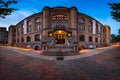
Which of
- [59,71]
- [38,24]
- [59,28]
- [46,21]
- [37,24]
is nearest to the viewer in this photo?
[59,71]

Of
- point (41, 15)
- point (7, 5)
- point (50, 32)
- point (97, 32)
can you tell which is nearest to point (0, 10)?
point (7, 5)

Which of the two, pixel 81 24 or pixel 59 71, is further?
pixel 81 24

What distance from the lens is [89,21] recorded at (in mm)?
42219

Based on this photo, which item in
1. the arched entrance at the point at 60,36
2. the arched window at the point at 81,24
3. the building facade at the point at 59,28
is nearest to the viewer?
the building facade at the point at 59,28

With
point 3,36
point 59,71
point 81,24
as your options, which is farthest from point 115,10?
point 3,36

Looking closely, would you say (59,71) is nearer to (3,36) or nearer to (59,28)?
(59,28)

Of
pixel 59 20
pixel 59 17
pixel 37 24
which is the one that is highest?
pixel 59 17

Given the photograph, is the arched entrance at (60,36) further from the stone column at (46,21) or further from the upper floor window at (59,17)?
the upper floor window at (59,17)

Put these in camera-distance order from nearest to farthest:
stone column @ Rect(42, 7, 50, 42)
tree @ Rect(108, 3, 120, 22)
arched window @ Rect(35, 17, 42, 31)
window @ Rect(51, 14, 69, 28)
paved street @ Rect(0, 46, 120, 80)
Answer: paved street @ Rect(0, 46, 120, 80) < tree @ Rect(108, 3, 120, 22) < stone column @ Rect(42, 7, 50, 42) < window @ Rect(51, 14, 69, 28) < arched window @ Rect(35, 17, 42, 31)

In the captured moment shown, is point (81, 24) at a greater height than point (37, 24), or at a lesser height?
lesser

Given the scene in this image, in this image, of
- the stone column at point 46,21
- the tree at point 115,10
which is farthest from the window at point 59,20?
the tree at point 115,10

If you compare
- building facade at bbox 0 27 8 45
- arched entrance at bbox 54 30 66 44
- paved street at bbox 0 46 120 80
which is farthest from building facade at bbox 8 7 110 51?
building facade at bbox 0 27 8 45

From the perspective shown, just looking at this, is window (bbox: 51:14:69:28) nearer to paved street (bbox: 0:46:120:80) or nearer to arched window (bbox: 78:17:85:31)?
arched window (bbox: 78:17:85:31)

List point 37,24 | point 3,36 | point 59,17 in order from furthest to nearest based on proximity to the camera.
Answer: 1. point 3,36
2. point 37,24
3. point 59,17
